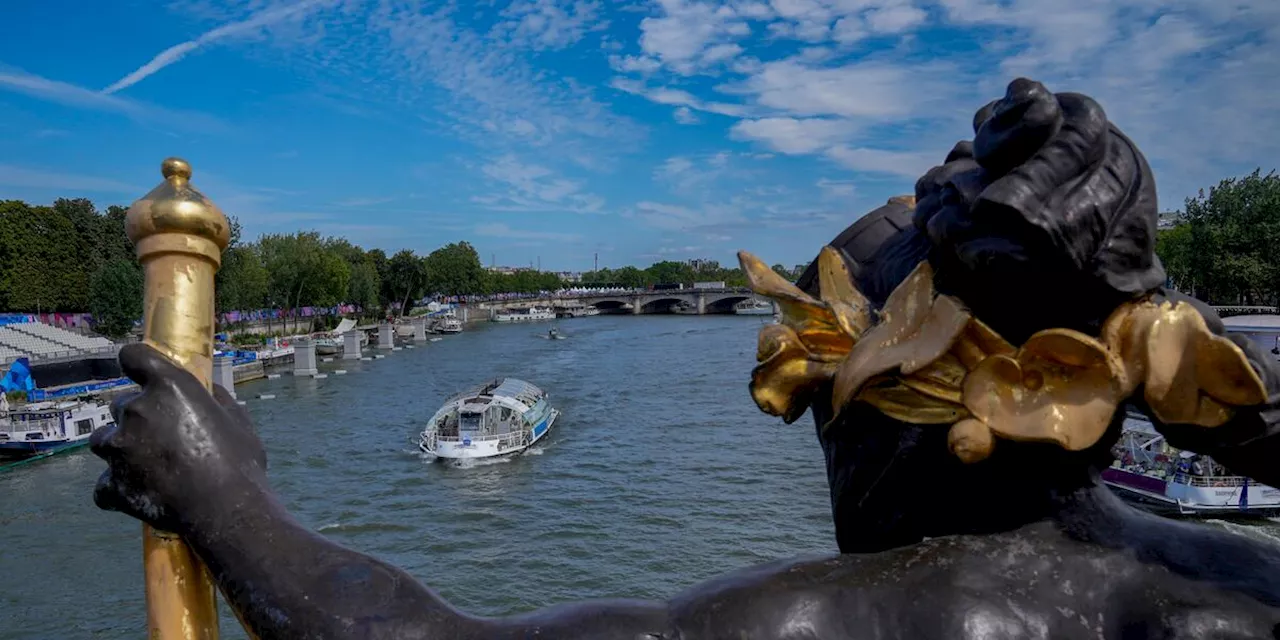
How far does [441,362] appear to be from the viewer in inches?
1558

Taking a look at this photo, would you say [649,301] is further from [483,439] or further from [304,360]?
[483,439]

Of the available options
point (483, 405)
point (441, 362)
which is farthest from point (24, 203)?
point (483, 405)

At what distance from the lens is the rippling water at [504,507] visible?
40.2 feet

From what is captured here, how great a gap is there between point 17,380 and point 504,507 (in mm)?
17247

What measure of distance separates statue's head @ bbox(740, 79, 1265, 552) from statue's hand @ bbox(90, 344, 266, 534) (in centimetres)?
93

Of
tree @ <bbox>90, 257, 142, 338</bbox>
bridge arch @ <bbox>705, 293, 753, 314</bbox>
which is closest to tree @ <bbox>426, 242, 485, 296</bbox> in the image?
bridge arch @ <bbox>705, 293, 753, 314</bbox>

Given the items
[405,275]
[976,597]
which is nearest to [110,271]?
[405,275]

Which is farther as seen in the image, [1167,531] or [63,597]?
[63,597]

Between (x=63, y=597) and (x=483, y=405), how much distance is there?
9702 mm

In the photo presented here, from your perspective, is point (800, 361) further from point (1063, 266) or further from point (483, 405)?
point (483, 405)

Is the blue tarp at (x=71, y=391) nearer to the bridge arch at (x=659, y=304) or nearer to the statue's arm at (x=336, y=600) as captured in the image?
the statue's arm at (x=336, y=600)

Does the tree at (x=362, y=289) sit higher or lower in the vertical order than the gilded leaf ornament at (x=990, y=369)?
higher

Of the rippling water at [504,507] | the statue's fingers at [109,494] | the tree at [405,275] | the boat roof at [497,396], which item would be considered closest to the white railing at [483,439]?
the rippling water at [504,507]

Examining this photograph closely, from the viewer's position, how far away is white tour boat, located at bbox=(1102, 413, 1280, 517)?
14031mm
